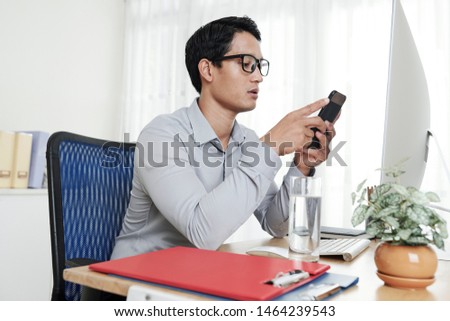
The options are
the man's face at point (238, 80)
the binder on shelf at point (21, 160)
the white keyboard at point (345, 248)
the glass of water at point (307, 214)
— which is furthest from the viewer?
the binder on shelf at point (21, 160)

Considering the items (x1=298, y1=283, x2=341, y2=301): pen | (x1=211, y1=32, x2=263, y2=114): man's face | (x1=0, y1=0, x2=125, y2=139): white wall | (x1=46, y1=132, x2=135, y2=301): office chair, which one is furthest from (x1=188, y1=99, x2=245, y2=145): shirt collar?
(x1=0, y1=0, x2=125, y2=139): white wall

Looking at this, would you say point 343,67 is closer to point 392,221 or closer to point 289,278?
point 392,221

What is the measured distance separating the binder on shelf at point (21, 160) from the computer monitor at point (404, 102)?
5.94 ft

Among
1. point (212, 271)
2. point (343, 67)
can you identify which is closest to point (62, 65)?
point (343, 67)

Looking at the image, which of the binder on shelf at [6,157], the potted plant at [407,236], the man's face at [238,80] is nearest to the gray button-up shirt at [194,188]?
the man's face at [238,80]

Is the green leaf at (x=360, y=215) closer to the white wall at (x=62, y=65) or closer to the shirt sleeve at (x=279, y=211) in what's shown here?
the shirt sleeve at (x=279, y=211)

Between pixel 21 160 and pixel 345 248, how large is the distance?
180 cm

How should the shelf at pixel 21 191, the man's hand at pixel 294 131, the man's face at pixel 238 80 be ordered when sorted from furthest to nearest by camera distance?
1. the shelf at pixel 21 191
2. the man's face at pixel 238 80
3. the man's hand at pixel 294 131

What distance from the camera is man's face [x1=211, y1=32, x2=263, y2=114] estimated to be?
52.0 inches

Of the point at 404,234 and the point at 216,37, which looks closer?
the point at 404,234

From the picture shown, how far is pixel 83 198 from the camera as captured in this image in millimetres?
1110

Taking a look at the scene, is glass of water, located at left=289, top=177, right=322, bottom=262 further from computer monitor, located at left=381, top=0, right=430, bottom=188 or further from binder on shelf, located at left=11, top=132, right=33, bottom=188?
binder on shelf, located at left=11, top=132, right=33, bottom=188

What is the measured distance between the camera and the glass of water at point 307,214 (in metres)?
0.82

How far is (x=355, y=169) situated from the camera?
7.77 ft
